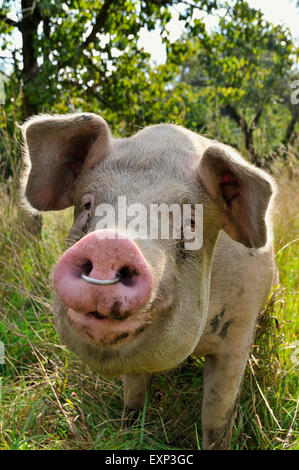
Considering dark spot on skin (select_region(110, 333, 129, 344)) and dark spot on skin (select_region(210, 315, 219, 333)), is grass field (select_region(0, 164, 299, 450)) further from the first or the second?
dark spot on skin (select_region(110, 333, 129, 344))

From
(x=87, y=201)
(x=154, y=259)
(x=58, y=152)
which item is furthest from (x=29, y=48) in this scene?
(x=154, y=259)

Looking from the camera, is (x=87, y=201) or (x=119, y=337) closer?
(x=119, y=337)

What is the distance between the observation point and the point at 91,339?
154 cm

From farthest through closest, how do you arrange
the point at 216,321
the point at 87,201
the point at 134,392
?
1. the point at 134,392
2. the point at 216,321
3. the point at 87,201

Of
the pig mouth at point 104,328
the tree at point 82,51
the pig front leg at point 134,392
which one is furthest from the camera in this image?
the tree at point 82,51

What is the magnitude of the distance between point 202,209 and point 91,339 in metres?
0.78

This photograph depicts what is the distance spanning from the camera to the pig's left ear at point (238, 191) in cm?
192

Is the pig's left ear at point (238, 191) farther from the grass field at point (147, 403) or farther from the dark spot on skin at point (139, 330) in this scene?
the grass field at point (147, 403)

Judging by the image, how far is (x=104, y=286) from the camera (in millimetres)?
1404

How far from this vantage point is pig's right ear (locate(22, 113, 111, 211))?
216 cm

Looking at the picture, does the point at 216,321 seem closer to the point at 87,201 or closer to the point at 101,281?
the point at 87,201

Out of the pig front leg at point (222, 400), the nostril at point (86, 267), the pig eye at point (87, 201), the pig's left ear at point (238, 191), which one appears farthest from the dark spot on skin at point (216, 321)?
the nostril at point (86, 267)

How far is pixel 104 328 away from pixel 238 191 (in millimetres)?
934

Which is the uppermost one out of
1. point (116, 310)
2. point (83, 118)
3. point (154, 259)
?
point (83, 118)
